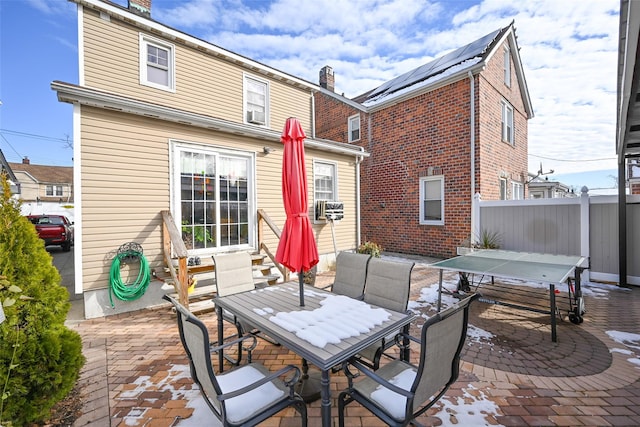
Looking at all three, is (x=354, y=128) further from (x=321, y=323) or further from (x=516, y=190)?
(x=321, y=323)

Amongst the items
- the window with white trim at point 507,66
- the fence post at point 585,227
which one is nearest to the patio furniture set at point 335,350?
the fence post at point 585,227

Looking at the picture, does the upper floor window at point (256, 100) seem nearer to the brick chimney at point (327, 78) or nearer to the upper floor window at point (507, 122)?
the brick chimney at point (327, 78)

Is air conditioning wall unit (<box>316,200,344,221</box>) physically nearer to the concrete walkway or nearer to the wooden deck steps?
the wooden deck steps

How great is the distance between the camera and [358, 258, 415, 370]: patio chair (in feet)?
9.06

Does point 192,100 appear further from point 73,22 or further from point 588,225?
point 588,225

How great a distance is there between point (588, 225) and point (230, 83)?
985 cm

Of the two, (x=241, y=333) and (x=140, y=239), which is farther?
(x=140, y=239)

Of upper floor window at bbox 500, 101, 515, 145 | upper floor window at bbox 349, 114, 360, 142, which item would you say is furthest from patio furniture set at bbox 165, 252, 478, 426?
upper floor window at bbox 500, 101, 515, 145

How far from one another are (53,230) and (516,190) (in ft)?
63.5

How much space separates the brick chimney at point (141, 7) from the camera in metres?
6.70

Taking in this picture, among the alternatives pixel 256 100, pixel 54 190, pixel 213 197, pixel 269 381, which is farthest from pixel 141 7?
pixel 54 190

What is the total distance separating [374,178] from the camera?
10695 mm

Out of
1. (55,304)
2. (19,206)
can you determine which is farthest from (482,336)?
(19,206)

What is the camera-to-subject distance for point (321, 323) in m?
2.16
